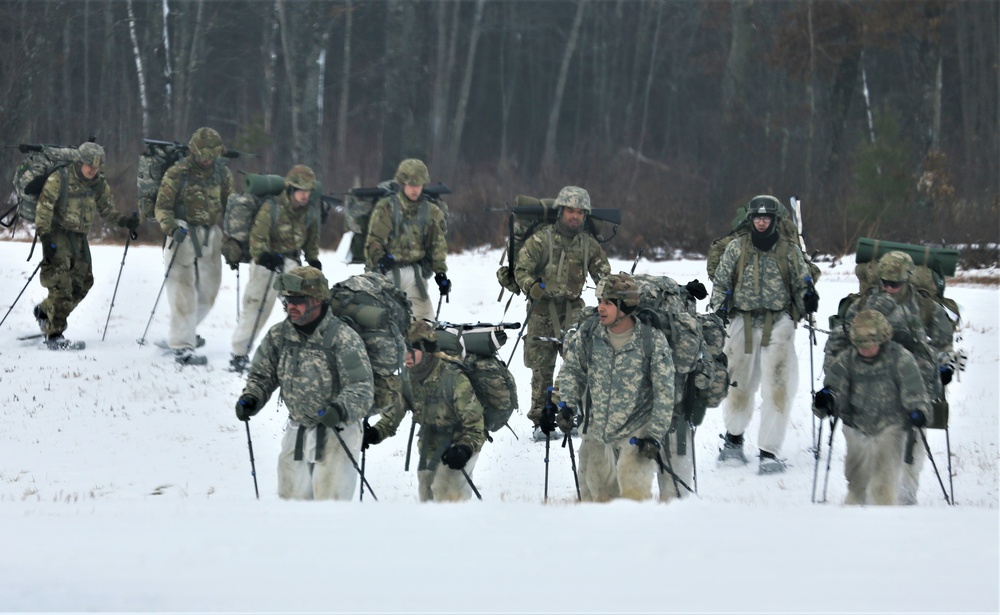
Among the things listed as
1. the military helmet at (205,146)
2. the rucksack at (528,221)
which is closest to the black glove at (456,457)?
the rucksack at (528,221)

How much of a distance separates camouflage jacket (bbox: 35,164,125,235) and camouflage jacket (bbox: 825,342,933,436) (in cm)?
777

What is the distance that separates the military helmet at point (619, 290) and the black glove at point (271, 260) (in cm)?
504

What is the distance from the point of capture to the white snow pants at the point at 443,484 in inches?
354

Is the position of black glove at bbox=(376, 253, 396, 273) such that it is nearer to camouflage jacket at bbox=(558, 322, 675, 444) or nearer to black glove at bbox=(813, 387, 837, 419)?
camouflage jacket at bbox=(558, 322, 675, 444)

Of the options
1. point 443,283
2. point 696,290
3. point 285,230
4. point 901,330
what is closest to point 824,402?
point 901,330

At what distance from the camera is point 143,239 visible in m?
21.7

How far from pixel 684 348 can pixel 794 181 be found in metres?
21.1

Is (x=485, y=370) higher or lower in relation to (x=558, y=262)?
lower

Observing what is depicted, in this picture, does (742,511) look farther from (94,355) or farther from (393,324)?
(94,355)

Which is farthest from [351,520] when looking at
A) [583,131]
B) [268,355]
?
[583,131]

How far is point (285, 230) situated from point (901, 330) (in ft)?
20.0

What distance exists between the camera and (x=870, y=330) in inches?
348

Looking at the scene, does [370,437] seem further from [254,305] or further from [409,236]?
[254,305]

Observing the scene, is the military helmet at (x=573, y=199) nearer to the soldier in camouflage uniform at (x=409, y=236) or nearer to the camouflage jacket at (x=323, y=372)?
the soldier in camouflage uniform at (x=409, y=236)
